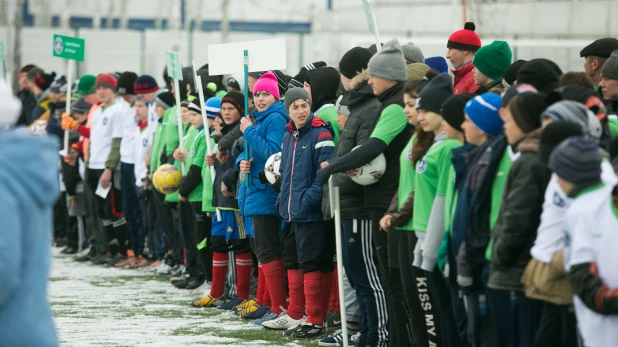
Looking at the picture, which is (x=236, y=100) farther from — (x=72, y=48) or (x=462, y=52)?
(x=72, y=48)

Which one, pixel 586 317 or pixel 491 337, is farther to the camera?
pixel 491 337

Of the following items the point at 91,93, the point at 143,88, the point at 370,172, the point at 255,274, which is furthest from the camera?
the point at 91,93

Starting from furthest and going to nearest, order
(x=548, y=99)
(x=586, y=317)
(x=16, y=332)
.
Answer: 1. (x=548, y=99)
2. (x=586, y=317)
3. (x=16, y=332)

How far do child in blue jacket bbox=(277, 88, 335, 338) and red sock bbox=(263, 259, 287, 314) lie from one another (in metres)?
0.72

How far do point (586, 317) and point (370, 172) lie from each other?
2.87 m

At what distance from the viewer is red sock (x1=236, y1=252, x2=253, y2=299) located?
11070mm

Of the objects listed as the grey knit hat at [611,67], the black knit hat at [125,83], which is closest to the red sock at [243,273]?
the grey knit hat at [611,67]

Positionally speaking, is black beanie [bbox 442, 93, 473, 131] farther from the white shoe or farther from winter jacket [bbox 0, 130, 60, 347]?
winter jacket [bbox 0, 130, 60, 347]

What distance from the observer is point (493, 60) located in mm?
8188

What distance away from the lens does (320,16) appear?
33.8 meters

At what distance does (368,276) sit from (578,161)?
327cm

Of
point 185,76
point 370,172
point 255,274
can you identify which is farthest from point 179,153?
point 370,172

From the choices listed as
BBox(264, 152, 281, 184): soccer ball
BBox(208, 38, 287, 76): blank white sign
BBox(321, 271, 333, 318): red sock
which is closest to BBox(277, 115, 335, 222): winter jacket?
BBox(264, 152, 281, 184): soccer ball

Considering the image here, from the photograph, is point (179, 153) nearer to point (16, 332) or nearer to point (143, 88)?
point (143, 88)
